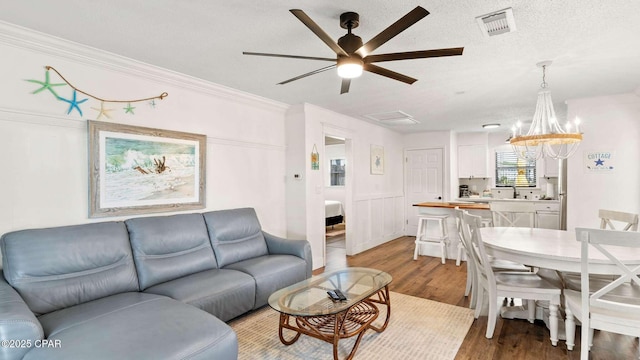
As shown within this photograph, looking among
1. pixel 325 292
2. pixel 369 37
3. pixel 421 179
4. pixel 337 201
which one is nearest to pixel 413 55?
pixel 369 37

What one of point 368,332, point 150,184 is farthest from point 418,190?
point 150,184

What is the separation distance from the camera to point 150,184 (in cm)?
301

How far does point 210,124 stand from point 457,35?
8.80 ft

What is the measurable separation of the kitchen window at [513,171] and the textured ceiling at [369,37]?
3359mm

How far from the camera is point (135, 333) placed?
1688 mm

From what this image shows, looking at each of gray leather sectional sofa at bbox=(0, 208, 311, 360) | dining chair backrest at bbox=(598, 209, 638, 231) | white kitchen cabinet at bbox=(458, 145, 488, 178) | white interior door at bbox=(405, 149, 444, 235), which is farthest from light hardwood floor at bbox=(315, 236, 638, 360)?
white kitchen cabinet at bbox=(458, 145, 488, 178)

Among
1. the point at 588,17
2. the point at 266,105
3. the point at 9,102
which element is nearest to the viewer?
the point at 588,17

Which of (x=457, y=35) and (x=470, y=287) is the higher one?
(x=457, y=35)

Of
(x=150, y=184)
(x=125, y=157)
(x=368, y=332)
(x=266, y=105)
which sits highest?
(x=266, y=105)

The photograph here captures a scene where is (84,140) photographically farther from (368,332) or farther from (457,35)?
(457,35)

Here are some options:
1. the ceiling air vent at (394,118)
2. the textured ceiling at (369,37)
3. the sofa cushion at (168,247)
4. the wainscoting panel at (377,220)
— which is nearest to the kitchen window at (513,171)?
the wainscoting panel at (377,220)

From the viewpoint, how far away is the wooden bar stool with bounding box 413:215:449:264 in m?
4.83

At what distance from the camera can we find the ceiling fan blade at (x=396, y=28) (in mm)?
1497

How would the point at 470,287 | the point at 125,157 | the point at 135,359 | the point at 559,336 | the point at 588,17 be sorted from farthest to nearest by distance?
the point at 470,287
the point at 125,157
the point at 559,336
the point at 588,17
the point at 135,359
